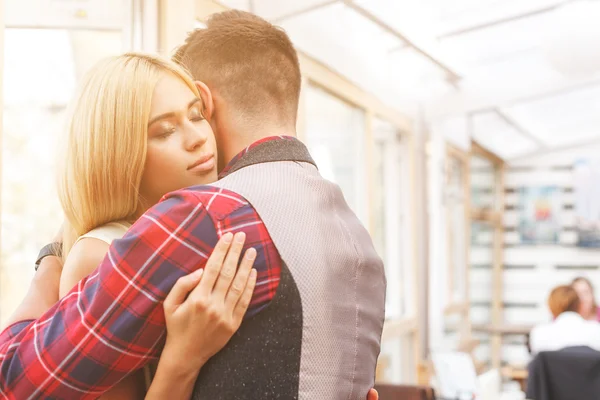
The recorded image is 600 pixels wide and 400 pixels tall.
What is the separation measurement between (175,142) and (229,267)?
1.01 feet

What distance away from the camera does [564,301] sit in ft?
18.4

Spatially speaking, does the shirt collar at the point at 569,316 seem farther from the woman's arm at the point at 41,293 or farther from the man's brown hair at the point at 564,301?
the woman's arm at the point at 41,293

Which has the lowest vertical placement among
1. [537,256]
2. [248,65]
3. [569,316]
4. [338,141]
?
[569,316]

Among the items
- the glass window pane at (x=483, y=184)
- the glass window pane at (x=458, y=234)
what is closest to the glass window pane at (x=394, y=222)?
the glass window pane at (x=458, y=234)

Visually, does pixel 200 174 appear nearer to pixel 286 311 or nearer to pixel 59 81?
pixel 286 311

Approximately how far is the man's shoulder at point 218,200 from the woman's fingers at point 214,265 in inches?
1.6

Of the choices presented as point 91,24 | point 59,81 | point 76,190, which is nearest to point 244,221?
point 76,190

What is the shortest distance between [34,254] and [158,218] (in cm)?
194

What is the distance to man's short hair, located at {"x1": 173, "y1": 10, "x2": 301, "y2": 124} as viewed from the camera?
1.49 metres

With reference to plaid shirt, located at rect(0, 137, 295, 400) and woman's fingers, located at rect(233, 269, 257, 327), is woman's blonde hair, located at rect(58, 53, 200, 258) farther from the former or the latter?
woman's fingers, located at rect(233, 269, 257, 327)

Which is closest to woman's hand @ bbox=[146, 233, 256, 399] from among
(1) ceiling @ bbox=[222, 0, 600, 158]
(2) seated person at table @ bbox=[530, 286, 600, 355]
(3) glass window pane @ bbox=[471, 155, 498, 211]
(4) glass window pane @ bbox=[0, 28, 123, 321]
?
(4) glass window pane @ bbox=[0, 28, 123, 321]

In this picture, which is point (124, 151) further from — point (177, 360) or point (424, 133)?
point (424, 133)

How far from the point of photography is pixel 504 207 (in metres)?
10.6

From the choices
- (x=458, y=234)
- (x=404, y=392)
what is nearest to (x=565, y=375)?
(x=404, y=392)
